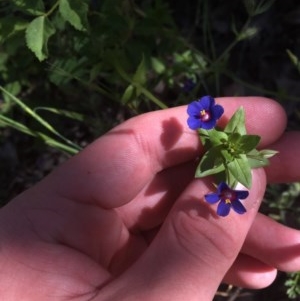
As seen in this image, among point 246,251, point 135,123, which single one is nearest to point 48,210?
point 135,123

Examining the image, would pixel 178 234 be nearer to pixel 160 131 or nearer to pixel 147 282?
pixel 147 282

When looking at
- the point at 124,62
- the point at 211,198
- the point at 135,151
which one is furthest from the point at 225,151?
the point at 124,62

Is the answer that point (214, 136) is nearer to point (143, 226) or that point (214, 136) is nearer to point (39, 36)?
point (143, 226)

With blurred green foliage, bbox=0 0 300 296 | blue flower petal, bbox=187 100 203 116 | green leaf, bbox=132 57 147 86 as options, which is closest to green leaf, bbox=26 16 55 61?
blurred green foliage, bbox=0 0 300 296

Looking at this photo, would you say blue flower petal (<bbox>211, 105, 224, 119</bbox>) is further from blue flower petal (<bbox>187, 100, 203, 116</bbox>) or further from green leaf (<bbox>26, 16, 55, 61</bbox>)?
green leaf (<bbox>26, 16, 55, 61</bbox>)

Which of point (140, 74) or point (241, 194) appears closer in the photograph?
point (241, 194)
